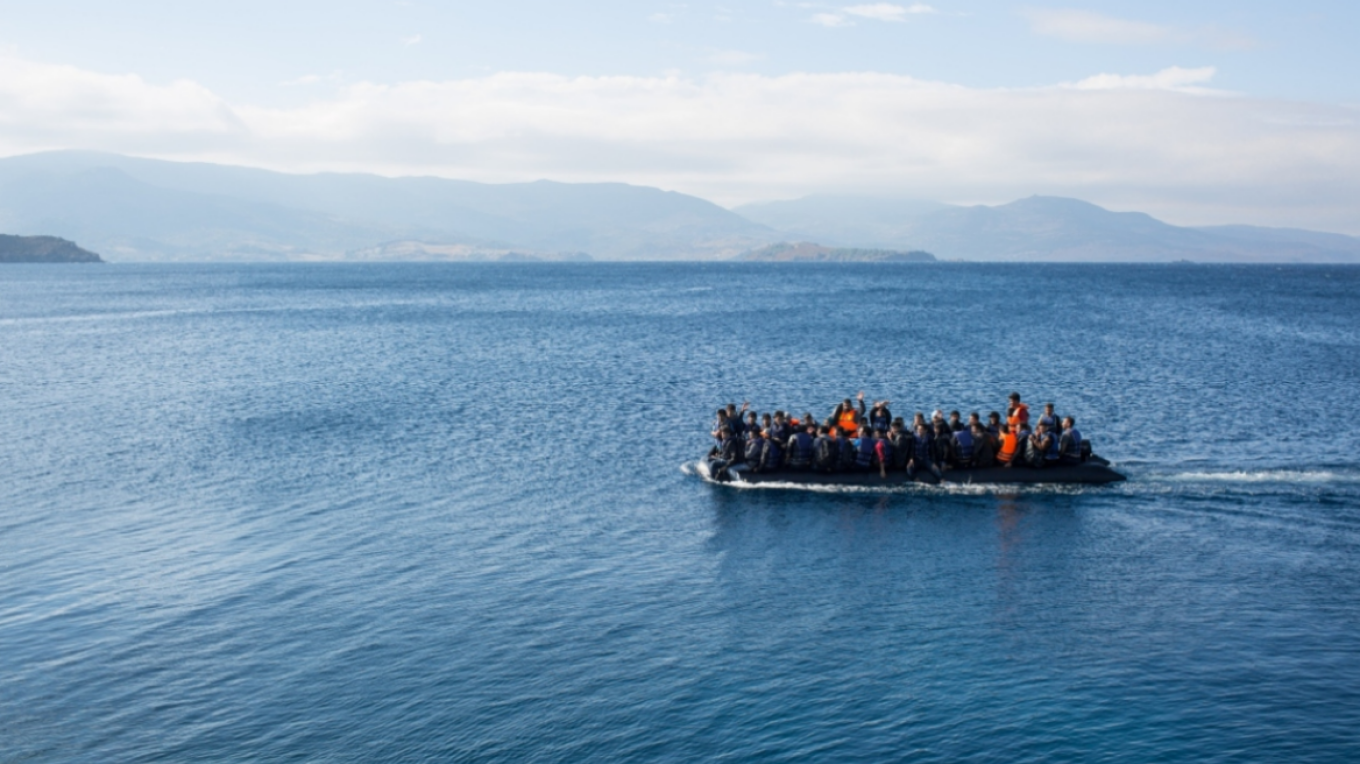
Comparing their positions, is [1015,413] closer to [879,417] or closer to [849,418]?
[879,417]

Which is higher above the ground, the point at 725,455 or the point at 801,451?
the point at 801,451

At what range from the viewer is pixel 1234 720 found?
793 inches

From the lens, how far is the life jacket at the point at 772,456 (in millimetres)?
38656

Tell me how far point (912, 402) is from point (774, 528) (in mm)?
26619

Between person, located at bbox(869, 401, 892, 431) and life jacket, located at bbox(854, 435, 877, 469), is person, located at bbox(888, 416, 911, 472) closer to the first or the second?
life jacket, located at bbox(854, 435, 877, 469)

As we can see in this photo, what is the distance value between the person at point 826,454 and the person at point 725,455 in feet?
9.97

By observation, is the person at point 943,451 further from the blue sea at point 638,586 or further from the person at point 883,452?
the blue sea at point 638,586

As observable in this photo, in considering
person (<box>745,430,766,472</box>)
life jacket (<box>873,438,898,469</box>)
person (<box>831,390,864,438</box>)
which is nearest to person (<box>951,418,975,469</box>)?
life jacket (<box>873,438,898,469</box>)

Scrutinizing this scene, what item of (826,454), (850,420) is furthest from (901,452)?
(850,420)

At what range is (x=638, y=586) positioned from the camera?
2789 centimetres

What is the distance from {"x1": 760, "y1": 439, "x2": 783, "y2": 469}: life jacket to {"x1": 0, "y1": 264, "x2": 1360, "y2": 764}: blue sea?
1048mm

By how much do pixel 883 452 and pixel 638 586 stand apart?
1325 cm

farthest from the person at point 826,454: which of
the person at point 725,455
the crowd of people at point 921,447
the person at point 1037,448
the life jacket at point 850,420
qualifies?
the person at point 1037,448

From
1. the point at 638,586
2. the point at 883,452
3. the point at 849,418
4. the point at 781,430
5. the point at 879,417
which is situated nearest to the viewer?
the point at 638,586
